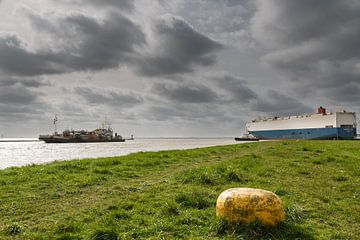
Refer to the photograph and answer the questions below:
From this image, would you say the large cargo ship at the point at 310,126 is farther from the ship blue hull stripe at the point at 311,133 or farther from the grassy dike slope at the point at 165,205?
the grassy dike slope at the point at 165,205

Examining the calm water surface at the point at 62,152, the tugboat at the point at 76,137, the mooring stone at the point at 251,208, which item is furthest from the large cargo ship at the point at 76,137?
the mooring stone at the point at 251,208

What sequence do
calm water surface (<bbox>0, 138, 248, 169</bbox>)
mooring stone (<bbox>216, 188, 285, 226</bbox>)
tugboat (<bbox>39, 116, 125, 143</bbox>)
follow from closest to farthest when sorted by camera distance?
mooring stone (<bbox>216, 188, 285, 226</bbox>) → calm water surface (<bbox>0, 138, 248, 169</bbox>) → tugboat (<bbox>39, 116, 125, 143</bbox>)

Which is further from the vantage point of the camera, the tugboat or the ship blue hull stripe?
the tugboat

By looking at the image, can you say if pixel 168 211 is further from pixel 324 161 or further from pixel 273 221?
pixel 324 161

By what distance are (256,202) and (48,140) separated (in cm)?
17175

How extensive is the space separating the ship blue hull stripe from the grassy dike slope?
96400 mm

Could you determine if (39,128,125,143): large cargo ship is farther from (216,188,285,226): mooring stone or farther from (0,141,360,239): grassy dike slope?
(216,188,285,226): mooring stone

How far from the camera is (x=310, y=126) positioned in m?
119

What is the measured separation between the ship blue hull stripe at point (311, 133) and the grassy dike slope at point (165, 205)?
9640cm

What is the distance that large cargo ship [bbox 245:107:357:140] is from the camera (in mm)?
106500

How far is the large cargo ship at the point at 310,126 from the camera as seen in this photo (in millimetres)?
106500

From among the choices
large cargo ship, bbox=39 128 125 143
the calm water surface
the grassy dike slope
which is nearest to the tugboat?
large cargo ship, bbox=39 128 125 143

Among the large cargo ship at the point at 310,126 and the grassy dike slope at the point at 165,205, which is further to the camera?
the large cargo ship at the point at 310,126

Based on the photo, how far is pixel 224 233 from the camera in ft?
26.7
